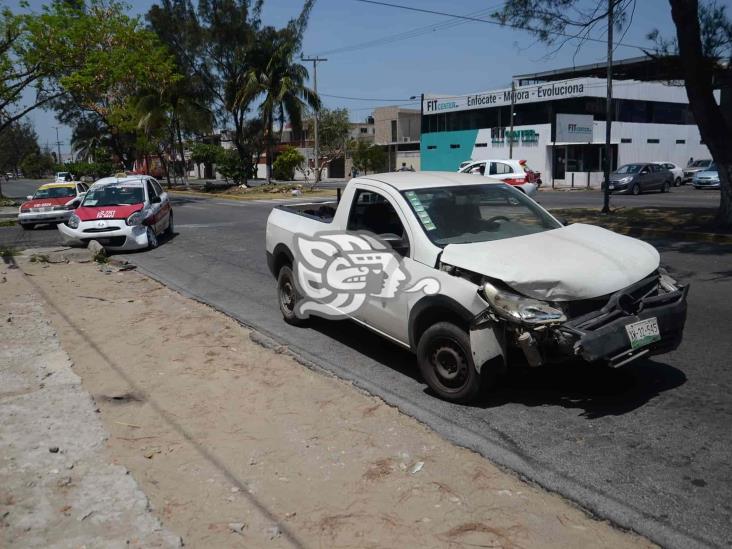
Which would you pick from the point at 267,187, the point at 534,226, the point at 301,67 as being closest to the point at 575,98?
the point at 301,67

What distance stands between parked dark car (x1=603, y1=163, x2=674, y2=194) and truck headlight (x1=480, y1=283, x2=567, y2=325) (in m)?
29.7

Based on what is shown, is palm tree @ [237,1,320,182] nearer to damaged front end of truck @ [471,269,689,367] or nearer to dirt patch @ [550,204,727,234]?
dirt patch @ [550,204,727,234]

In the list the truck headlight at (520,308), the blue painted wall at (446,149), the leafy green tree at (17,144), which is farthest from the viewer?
the leafy green tree at (17,144)

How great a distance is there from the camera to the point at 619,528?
10.8 ft

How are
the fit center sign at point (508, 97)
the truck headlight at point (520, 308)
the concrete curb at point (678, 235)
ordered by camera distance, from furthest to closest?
the fit center sign at point (508, 97) < the concrete curb at point (678, 235) < the truck headlight at point (520, 308)

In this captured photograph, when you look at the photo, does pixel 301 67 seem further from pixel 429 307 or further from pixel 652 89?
pixel 429 307

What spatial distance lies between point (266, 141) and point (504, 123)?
19.5 m

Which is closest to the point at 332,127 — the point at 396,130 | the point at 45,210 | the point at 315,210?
the point at 396,130

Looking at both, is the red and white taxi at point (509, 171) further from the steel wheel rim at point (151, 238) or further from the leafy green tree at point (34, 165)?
the leafy green tree at point (34, 165)

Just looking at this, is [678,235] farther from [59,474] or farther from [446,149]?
[446,149]

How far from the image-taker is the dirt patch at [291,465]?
3273 mm

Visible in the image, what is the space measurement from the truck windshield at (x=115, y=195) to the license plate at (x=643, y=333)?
13106mm

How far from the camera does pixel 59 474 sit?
3891 millimetres

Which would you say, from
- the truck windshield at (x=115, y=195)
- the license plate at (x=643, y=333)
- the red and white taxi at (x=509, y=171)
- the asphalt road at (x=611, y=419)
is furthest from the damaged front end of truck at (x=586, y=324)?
the red and white taxi at (x=509, y=171)
